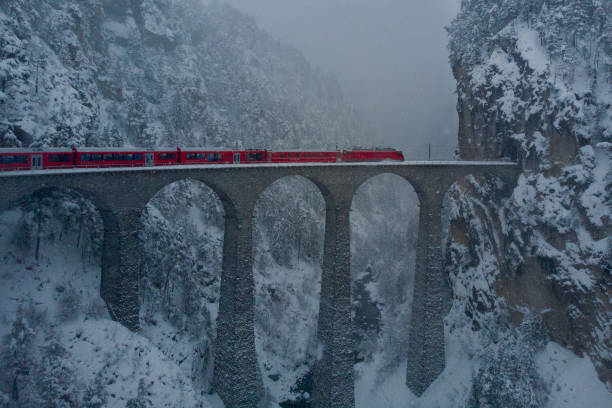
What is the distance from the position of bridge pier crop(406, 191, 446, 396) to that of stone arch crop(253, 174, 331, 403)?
999 cm

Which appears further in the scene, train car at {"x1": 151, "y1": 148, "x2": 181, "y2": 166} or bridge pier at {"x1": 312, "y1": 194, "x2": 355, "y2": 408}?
bridge pier at {"x1": 312, "y1": 194, "x2": 355, "y2": 408}

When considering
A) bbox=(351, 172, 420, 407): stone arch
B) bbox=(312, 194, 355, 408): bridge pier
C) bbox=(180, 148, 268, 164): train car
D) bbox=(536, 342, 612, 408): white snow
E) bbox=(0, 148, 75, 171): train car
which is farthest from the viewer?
bbox=(351, 172, 420, 407): stone arch

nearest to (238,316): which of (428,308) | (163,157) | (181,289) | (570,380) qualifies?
(181,289)

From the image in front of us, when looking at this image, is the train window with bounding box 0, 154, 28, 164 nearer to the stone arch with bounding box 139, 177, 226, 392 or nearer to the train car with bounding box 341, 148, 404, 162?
the stone arch with bounding box 139, 177, 226, 392

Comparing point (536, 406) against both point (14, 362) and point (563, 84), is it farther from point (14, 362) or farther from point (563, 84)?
point (14, 362)

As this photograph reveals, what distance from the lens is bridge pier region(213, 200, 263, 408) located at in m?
29.0

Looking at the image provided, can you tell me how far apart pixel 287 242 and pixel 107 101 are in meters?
29.6

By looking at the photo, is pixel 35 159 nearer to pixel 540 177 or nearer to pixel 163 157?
pixel 163 157

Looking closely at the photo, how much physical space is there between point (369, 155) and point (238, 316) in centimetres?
1711

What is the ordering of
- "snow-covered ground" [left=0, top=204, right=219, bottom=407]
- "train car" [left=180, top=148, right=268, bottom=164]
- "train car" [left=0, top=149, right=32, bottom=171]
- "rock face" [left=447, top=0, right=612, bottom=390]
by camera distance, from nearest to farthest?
1. "snow-covered ground" [left=0, top=204, right=219, bottom=407]
2. "train car" [left=0, top=149, right=32, bottom=171]
3. "train car" [left=180, top=148, right=268, bottom=164]
4. "rock face" [left=447, top=0, right=612, bottom=390]

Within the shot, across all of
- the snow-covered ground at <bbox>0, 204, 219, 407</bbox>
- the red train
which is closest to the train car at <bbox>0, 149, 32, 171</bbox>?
the red train

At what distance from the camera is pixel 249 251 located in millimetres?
29672

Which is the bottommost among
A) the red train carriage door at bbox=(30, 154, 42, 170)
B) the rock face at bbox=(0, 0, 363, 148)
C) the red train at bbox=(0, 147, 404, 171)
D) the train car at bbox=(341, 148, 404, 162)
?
the red train carriage door at bbox=(30, 154, 42, 170)

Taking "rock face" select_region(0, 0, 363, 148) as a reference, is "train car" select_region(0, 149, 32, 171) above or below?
below
